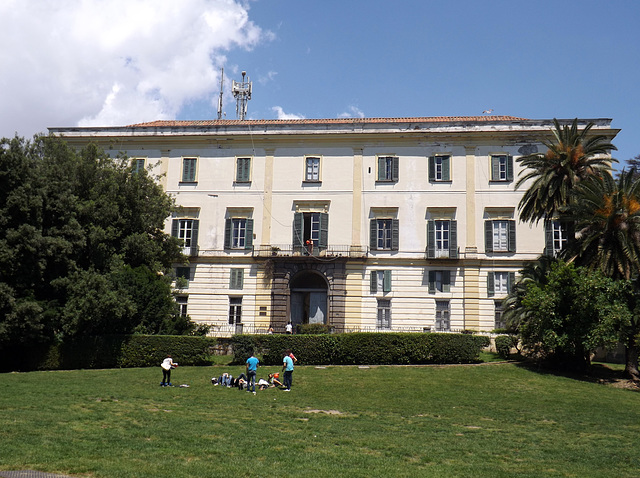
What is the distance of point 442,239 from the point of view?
120 feet

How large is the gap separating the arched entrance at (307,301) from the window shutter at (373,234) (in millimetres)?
3811

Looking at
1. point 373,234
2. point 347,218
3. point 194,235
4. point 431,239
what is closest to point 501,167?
point 431,239

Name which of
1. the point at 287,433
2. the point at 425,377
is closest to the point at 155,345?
the point at 425,377

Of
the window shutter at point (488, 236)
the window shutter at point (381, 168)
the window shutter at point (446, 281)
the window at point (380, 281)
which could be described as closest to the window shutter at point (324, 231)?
the window at point (380, 281)

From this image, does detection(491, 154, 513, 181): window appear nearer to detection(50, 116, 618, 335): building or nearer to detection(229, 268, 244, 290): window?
detection(50, 116, 618, 335): building

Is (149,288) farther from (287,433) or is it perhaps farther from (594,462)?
A: (594,462)

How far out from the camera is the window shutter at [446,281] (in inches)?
1419

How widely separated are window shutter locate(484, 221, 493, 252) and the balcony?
7.33 meters

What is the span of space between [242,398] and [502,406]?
327 inches

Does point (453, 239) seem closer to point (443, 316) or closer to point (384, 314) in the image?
point (443, 316)

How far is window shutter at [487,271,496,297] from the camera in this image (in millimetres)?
35562

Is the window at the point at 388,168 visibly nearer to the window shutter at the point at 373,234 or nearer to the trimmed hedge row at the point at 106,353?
the window shutter at the point at 373,234

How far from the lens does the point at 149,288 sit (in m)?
27.8

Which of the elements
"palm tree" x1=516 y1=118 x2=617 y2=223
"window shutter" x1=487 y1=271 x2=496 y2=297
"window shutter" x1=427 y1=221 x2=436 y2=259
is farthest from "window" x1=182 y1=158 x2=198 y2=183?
"palm tree" x1=516 y1=118 x2=617 y2=223
